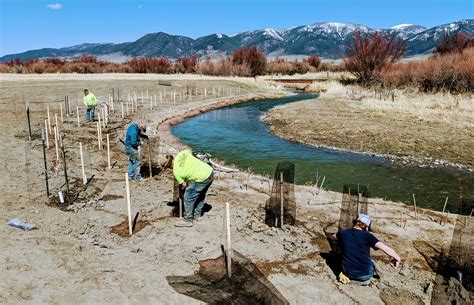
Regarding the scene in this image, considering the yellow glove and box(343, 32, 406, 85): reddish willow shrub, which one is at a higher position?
box(343, 32, 406, 85): reddish willow shrub

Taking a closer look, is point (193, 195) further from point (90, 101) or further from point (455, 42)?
point (455, 42)

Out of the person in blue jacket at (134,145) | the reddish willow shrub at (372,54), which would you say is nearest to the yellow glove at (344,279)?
the person in blue jacket at (134,145)

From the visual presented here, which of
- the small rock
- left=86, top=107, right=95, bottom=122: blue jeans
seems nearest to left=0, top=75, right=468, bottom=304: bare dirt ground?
the small rock

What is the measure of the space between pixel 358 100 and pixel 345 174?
2008 cm

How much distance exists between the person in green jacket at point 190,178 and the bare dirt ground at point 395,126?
11.6 m

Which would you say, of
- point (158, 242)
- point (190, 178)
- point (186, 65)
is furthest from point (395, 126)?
point (186, 65)

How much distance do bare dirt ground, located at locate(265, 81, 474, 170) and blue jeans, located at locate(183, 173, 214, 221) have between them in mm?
11399

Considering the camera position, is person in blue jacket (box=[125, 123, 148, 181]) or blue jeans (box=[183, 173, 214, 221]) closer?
blue jeans (box=[183, 173, 214, 221])

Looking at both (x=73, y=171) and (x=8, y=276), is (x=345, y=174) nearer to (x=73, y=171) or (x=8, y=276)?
(x=73, y=171)

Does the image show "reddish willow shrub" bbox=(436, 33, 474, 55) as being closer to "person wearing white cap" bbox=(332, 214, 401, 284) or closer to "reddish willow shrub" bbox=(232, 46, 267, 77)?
"reddish willow shrub" bbox=(232, 46, 267, 77)

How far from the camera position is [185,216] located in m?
9.48

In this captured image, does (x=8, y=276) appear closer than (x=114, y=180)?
Yes

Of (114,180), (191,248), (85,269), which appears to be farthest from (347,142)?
(85,269)

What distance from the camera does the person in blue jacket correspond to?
12.6 m
